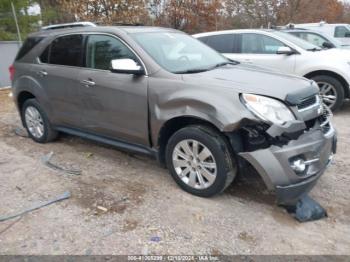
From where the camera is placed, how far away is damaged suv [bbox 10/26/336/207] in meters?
2.99

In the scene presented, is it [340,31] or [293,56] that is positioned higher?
[293,56]

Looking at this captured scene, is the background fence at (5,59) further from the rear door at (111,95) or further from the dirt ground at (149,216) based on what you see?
the rear door at (111,95)

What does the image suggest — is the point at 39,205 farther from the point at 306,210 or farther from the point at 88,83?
the point at 306,210

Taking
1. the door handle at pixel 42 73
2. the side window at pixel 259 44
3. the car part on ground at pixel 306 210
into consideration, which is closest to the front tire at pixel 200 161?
the car part on ground at pixel 306 210

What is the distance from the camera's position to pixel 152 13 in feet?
59.1

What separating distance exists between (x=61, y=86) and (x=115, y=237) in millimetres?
2312

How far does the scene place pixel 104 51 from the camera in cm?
406

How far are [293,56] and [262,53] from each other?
64 centimetres

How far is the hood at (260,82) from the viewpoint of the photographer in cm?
309

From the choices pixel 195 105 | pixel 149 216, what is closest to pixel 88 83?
pixel 195 105

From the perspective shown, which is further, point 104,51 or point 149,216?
point 104,51

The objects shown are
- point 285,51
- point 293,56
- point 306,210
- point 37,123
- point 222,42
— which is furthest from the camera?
point 222,42

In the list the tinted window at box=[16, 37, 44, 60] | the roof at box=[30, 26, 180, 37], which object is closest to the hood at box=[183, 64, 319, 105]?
the roof at box=[30, 26, 180, 37]

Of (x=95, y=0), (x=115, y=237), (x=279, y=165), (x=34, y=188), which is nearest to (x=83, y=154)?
(x=34, y=188)
